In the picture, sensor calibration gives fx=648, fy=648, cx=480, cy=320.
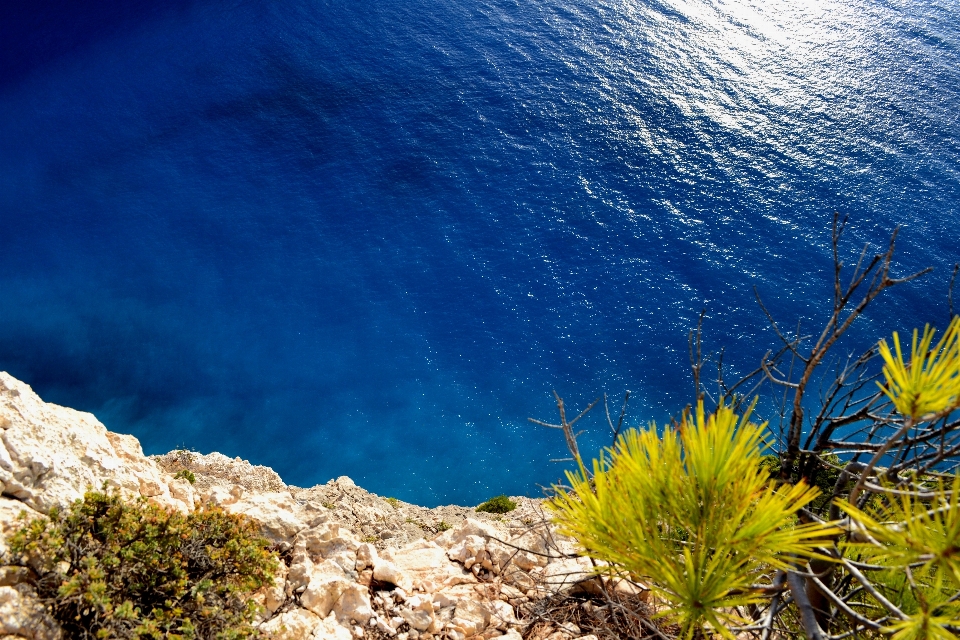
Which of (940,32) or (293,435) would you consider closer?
(293,435)

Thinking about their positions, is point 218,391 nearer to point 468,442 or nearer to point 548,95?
point 468,442

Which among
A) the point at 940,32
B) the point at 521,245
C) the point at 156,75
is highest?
the point at 940,32

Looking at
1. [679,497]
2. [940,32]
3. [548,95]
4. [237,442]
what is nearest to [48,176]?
[237,442]

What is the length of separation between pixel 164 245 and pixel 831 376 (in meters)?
17.6

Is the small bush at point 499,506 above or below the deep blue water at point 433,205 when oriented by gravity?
below

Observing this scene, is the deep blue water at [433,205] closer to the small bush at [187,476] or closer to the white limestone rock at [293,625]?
the small bush at [187,476]

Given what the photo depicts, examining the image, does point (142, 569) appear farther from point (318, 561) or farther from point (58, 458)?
point (318, 561)

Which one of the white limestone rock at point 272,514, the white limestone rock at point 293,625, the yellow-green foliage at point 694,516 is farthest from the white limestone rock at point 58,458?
the yellow-green foliage at point 694,516

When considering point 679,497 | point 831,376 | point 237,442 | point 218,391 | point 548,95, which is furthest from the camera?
point 548,95

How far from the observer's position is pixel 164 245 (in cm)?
1777

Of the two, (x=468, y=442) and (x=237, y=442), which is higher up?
(x=468, y=442)

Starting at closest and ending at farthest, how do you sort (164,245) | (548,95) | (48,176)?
1. (164,245)
2. (48,176)
3. (548,95)

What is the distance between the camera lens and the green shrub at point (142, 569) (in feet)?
14.0

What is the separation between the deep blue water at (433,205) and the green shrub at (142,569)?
821cm
